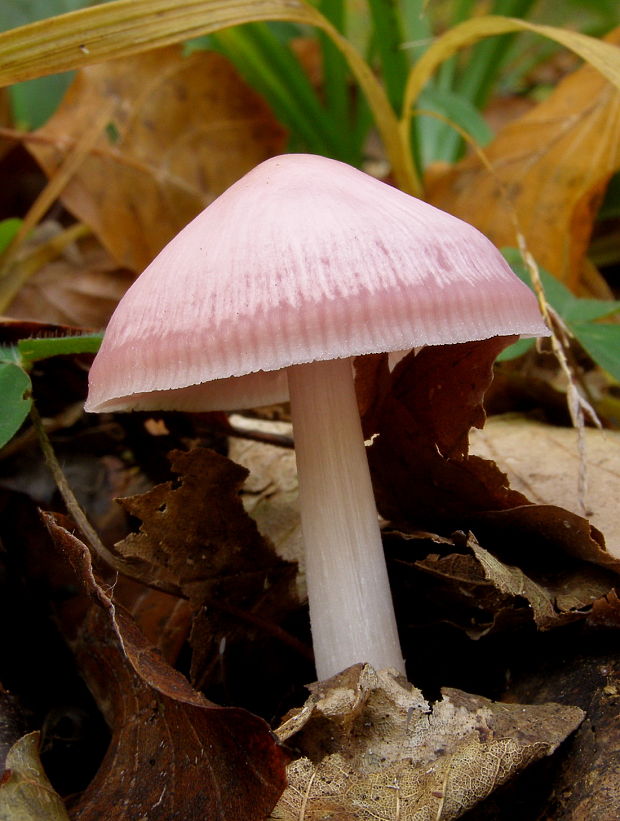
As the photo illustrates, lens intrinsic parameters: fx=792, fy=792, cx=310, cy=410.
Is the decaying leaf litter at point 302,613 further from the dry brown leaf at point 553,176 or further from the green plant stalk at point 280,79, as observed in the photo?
the green plant stalk at point 280,79

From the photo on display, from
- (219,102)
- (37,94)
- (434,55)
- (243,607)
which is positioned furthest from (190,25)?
(37,94)

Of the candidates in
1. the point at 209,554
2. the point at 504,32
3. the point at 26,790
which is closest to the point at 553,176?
the point at 504,32

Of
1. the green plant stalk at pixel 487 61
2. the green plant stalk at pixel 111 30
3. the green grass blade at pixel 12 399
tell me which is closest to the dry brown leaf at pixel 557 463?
the green grass blade at pixel 12 399

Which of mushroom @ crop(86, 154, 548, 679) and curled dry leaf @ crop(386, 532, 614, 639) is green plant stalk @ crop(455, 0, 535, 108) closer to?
mushroom @ crop(86, 154, 548, 679)

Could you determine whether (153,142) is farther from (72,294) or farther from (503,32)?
(503,32)

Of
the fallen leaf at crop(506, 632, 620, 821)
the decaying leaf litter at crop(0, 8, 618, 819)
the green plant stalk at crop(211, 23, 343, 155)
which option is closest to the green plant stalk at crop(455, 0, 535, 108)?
the green plant stalk at crop(211, 23, 343, 155)

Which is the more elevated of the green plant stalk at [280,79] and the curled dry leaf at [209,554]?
the green plant stalk at [280,79]

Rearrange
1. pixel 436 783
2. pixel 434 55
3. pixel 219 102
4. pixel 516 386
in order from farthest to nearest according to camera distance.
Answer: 1. pixel 219 102
2. pixel 434 55
3. pixel 516 386
4. pixel 436 783

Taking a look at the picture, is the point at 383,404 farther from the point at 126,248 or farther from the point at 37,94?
the point at 37,94
